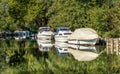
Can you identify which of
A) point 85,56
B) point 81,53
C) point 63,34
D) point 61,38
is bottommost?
point 61,38

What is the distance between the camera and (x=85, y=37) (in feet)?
160

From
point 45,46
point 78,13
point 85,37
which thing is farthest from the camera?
point 78,13

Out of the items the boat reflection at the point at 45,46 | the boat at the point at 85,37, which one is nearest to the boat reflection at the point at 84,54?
the boat at the point at 85,37

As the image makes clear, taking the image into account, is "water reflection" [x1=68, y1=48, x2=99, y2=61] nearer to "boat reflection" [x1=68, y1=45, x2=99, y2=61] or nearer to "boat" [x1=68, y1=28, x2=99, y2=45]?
"boat reflection" [x1=68, y1=45, x2=99, y2=61]

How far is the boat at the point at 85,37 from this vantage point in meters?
48.6

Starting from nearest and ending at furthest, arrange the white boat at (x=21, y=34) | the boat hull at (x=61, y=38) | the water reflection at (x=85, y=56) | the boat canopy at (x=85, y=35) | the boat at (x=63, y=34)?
the water reflection at (x=85, y=56), the boat canopy at (x=85, y=35), the boat at (x=63, y=34), the boat hull at (x=61, y=38), the white boat at (x=21, y=34)

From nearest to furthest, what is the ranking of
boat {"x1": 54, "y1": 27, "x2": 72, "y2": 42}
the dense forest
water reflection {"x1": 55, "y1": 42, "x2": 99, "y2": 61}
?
water reflection {"x1": 55, "y1": 42, "x2": 99, "y2": 61}, the dense forest, boat {"x1": 54, "y1": 27, "x2": 72, "y2": 42}

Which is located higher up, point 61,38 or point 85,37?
point 85,37

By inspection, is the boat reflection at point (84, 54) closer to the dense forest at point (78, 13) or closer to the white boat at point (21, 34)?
the dense forest at point (78, 13)

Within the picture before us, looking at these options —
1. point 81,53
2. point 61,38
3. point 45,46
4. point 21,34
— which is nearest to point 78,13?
point 61,38

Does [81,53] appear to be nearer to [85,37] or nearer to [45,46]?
[85,37]

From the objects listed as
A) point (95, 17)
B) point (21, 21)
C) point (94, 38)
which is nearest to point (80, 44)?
point (94, 38)

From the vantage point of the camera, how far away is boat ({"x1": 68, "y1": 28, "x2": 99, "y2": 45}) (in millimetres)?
48562

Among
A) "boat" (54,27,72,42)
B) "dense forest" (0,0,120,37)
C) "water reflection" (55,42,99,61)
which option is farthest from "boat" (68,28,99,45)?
"boat" (54,27,72,42)
